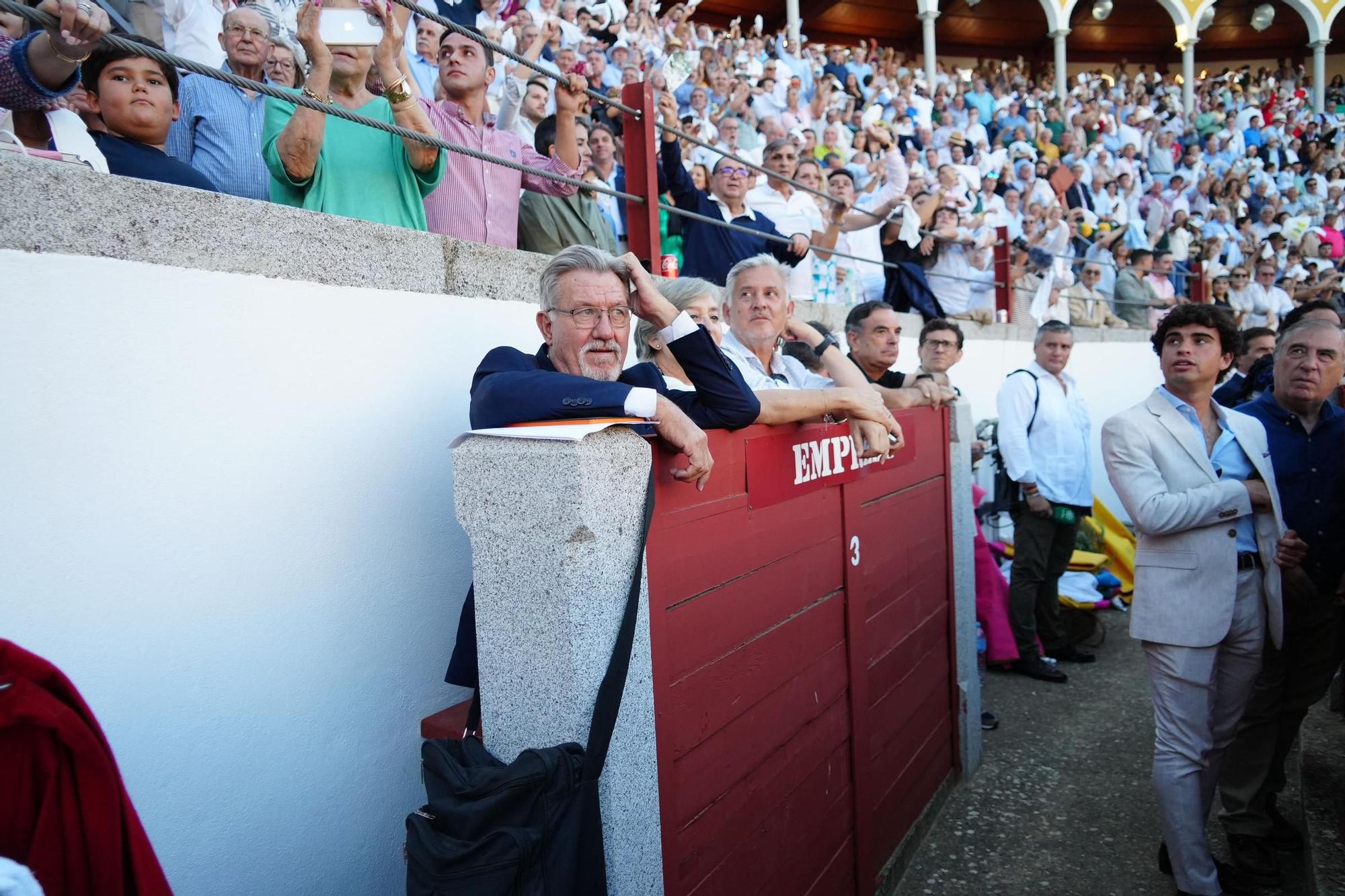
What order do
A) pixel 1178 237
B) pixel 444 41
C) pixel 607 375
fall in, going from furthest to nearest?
pixel 1178 237, pixel 444 41, pixel 607 375

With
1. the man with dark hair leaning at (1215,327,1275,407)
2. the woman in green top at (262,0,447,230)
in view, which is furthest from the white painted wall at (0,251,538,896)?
the man with dark hair leaning at (1215,327,1275,407)

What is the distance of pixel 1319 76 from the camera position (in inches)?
928

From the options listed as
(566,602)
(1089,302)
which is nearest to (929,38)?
(1089,302)

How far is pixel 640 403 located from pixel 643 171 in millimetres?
2090

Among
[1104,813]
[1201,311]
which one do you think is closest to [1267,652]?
[1104,813]

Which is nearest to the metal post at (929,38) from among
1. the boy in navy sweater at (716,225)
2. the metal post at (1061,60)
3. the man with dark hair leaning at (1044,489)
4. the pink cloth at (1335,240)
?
the metal post at (1061,60)

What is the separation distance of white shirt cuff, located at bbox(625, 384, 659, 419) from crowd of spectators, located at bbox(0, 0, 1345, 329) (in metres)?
1.34

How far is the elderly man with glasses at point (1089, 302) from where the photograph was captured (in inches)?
406

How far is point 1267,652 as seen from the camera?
10.8 feet

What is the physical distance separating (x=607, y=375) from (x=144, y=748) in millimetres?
1368

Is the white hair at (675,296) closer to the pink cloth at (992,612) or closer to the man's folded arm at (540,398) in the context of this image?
the man's folded arm at (540,398)

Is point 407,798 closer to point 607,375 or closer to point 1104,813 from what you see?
point 607,375

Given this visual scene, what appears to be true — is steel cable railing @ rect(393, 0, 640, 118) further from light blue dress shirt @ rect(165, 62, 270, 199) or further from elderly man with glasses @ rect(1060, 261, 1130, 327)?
elderly man with glasses @ rect(1060, 261, 1130, 327)

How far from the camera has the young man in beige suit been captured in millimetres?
2971
